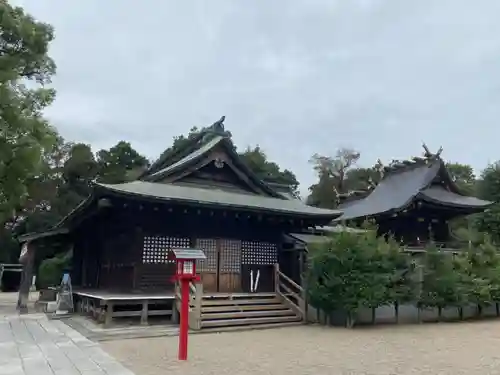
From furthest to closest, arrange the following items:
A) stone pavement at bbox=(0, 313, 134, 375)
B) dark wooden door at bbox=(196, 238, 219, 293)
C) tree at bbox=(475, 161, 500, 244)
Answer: tree at bbox=(475, 161, 500, 244) → dark wooden door at bbox=(196, 238, 219, 293) → stone pavement at bbox=(0, 313, 134, 375)

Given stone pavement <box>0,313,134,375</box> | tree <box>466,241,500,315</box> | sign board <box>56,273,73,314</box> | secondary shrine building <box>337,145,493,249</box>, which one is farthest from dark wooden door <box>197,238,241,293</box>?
secondary shrine building <box>337,145,493,249</box>

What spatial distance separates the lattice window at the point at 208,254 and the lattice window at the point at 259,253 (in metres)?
1.01

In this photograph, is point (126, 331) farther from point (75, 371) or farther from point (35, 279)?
point (35, 279)

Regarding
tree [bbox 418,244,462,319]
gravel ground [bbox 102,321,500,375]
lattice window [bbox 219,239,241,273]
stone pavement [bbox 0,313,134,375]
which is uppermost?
lattice window [bbox 219,239,241,273]

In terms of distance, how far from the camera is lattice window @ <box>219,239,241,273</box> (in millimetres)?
13344

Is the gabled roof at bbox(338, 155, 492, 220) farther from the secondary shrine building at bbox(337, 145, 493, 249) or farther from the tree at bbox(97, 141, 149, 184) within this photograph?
the tree at bbox(97, 141, 149, 184)

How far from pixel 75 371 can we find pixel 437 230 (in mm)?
20512

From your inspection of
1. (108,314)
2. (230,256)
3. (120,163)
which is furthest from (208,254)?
(120,163)

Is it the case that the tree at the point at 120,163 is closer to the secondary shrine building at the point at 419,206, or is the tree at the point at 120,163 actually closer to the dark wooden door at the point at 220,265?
the secondary shrine building at the point at 419,206

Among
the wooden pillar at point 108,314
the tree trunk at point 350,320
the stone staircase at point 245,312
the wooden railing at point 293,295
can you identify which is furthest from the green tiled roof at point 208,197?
the tree trunk at point 350,320

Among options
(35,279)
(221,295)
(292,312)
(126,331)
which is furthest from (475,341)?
(35,279)

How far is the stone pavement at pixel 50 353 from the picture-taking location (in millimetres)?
5859

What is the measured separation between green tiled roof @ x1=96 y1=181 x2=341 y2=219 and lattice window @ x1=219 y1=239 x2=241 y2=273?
1.37 m

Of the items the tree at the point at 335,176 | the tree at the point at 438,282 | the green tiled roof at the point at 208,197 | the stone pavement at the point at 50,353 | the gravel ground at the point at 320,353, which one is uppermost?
the tree at the point at 335,176
